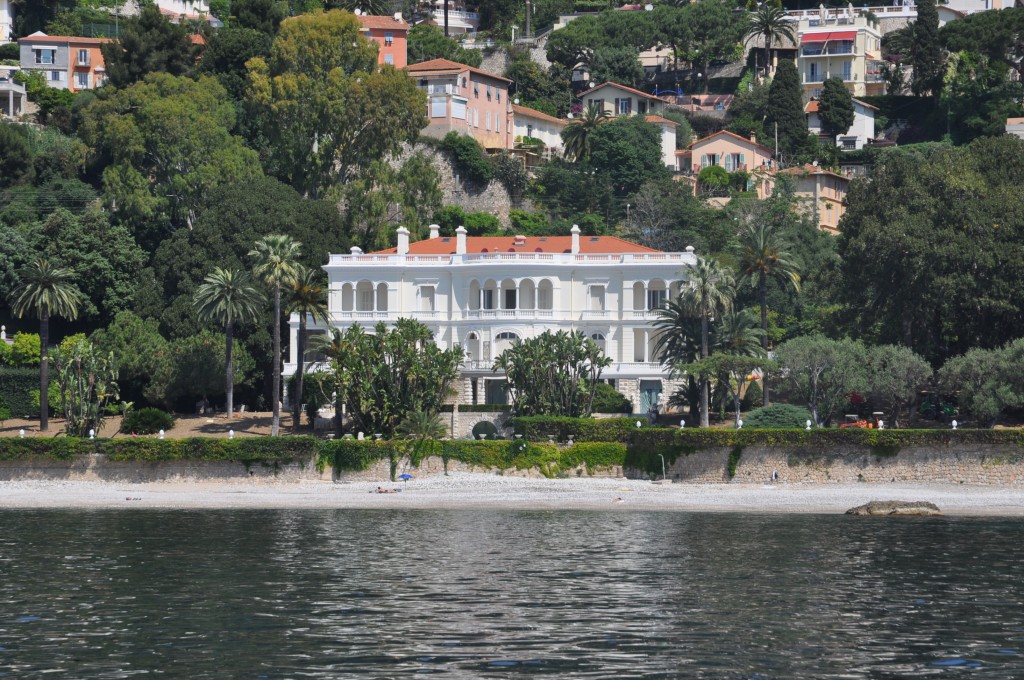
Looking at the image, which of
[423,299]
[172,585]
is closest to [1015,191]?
[423,299]

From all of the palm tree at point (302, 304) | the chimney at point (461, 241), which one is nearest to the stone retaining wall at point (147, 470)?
the palm tree at point (302, 304)

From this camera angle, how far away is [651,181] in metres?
131

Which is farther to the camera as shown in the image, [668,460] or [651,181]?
[651,181]

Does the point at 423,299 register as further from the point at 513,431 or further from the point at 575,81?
the point at 575,81

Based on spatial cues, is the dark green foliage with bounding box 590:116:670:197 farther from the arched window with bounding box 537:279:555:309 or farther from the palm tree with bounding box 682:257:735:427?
the palm tree with bounding box 682:257:735:427

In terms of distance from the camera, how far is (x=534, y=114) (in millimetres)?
143250

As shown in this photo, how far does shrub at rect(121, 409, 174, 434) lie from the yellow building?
8545 cm

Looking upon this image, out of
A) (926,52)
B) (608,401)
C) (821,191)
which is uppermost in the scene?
(926,52)

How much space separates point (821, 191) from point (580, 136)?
19782 mm

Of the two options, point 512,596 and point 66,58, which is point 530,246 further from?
point 66,58

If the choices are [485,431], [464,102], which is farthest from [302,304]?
[464,102]

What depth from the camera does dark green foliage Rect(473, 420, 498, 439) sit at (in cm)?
8838

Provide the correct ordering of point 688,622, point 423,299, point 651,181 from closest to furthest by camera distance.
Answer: point 688,622 < point 423,299 < point 651,181

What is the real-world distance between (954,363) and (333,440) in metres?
30.7
